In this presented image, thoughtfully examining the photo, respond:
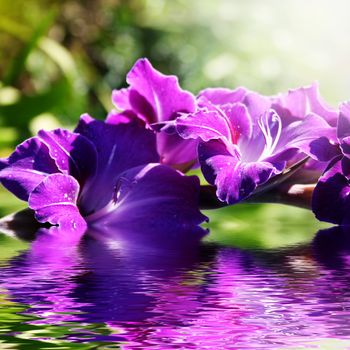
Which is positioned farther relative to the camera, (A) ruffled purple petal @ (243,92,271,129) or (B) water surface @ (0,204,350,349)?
(A) ruffled purple petal @ (243,92,271,129)

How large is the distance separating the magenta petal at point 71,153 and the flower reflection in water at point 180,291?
38mm

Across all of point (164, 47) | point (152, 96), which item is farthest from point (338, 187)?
point (164, 47)

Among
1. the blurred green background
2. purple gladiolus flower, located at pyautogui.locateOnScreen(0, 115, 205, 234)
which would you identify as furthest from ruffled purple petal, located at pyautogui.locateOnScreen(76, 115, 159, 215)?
the blurred green background

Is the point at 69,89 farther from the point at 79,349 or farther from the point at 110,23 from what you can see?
the point at 79,349

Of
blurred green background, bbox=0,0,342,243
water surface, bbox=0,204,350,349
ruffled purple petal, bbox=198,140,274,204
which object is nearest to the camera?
water surface, bbox=0,204,350,349

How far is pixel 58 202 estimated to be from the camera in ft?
1.21


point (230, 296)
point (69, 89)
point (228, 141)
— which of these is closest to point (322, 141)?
point (228, 141)

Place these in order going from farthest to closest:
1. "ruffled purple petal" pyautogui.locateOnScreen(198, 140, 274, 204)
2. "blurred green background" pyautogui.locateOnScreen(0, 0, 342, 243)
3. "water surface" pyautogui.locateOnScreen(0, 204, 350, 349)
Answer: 1. "blurred green background" pyautogui.locateOnScreen(0, 0, 342, 243)
2. "ruffled purple petal" pyautogui.locateOnScreen(198, 140, 274, 204)
3. "water surface" pyautogui.locateOnScreen(0, 204, 350, 349)

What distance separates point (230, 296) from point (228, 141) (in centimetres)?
14

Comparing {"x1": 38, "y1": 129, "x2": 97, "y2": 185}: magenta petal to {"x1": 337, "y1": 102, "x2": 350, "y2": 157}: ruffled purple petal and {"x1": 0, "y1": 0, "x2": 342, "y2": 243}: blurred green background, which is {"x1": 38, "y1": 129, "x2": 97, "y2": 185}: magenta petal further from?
{"x1": 0, "y1": 0, "x2": 342, "y2": 243}: blurred green background

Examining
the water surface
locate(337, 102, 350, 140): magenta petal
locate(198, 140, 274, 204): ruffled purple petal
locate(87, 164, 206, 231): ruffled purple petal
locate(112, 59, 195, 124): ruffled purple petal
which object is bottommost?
the water surface

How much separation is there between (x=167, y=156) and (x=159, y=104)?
0.09 feet

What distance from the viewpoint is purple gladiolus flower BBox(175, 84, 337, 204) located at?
34 cm

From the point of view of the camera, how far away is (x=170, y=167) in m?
0.39
